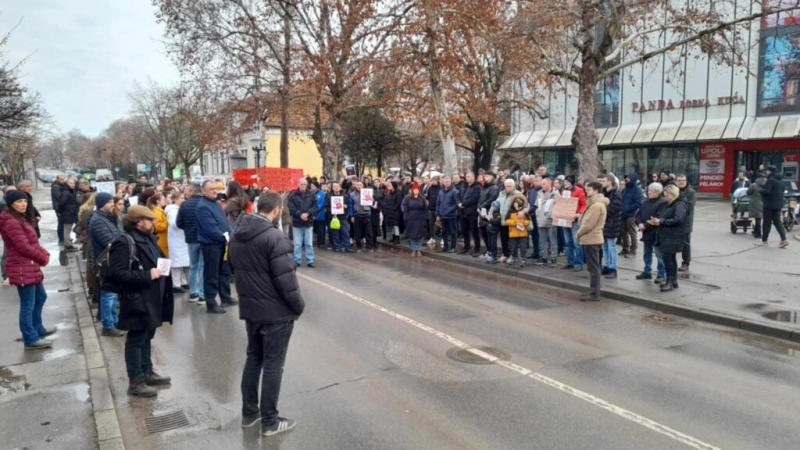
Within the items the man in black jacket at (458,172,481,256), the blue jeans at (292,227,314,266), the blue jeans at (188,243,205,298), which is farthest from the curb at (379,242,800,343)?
the blue jeans at (188,243,205,298)

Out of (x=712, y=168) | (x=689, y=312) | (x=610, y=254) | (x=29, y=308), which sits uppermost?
(x=712, y=168)

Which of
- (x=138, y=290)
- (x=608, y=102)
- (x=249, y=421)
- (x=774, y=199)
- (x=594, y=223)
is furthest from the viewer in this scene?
(x=608, y=102)

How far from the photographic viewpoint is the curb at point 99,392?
4535mm

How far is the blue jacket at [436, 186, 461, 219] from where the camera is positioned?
14203 millimetres

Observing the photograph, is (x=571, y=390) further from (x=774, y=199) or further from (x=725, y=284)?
(x=774, y=199)

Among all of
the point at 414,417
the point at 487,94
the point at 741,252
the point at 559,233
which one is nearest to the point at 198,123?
the point at 487,94

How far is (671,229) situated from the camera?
941 cm

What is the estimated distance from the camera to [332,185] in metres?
15.0

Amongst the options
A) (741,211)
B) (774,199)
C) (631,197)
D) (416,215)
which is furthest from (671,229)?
(741,211)

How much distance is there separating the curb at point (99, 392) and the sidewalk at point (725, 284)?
7617 mm

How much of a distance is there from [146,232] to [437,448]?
342cm

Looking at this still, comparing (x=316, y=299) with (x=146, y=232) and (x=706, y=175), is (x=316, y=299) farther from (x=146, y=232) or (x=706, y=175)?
(x=706, y=175)

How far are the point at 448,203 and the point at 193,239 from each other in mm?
6898

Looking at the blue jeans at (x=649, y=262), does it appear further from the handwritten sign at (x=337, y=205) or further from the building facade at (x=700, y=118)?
the building facade at (x=700, y=118)
